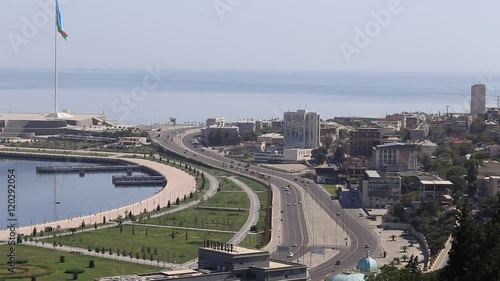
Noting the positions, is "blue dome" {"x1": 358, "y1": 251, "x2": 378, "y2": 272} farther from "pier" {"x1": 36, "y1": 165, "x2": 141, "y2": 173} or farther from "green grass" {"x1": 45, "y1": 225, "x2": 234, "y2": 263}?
"pier" {"x1": 36, "y1": 165, "x2": 141, "y2": 173}

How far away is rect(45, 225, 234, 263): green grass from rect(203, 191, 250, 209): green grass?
4.63 metres

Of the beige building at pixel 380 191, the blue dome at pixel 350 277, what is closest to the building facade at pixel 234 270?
the blue dome at pixel 350 277

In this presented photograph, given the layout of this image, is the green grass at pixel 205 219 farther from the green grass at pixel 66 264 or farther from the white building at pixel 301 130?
the white building at pixel 301 130

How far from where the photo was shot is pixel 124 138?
2084 inches

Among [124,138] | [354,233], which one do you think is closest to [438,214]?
[354,233]

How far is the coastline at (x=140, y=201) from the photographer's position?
2791 cm

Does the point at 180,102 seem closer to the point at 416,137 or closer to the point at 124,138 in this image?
the point at 124,138

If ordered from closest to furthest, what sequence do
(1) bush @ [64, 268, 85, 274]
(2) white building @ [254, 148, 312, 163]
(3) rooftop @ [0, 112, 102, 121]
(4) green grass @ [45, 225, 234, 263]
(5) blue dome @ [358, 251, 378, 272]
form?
(5) blue dome @ [358, 251, 378, 272]
(1) bush @ [64, 268, 85, 274]
(4) green grass @ [45, 225, 234, 263]
(2) white building @ [254, 148, 312, 163]
(3) rooftop @ [0, 112, 102, 121]

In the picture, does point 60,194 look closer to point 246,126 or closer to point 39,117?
point 246,126

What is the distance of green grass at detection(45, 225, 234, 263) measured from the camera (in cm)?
2403

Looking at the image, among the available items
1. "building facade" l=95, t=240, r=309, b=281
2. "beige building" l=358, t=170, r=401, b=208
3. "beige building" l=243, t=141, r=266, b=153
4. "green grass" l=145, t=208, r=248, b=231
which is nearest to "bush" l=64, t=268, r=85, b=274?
"building facade" l=95, t=240, r=309, b=281

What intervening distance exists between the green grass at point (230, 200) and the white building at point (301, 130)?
1329cm

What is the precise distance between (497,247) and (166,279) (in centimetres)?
428

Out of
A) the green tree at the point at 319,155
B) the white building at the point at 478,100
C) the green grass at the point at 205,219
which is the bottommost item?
the green grass at the point at 205,219
